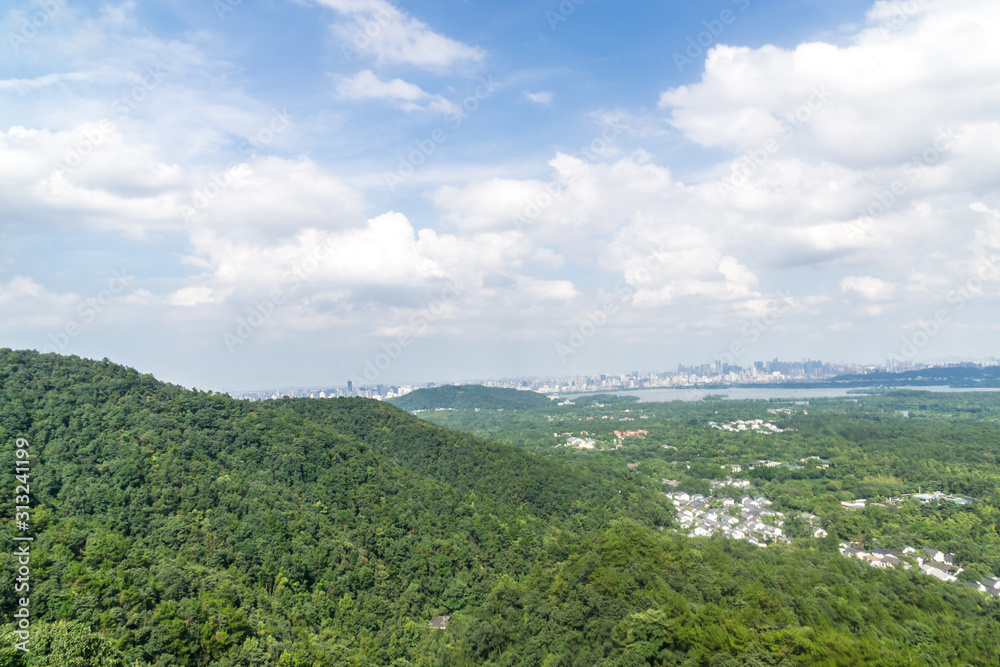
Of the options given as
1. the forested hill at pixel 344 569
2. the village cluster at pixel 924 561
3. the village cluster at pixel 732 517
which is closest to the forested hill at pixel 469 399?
the village cluster at pixel 732 517

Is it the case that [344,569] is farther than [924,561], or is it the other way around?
[924,561]

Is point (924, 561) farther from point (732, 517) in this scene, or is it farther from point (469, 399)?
point (469, 399)

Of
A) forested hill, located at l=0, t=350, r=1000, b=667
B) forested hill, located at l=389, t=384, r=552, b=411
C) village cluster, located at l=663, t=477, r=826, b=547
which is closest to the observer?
forested hill, located at l=0, t=350, r=1000, b=667

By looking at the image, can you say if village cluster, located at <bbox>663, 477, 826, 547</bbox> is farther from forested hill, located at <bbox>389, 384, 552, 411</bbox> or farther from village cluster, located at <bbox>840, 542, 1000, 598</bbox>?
forested hill, located at <bbox>389, 384, 552, 411</bbox>

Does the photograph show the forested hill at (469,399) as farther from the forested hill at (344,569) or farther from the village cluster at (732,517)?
the forested hill at (344,569)

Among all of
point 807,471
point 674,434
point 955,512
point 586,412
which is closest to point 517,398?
point 586,412

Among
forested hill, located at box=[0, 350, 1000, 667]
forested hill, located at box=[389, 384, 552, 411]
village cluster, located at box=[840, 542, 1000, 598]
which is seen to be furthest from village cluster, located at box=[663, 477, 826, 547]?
forested hill, located at box=[389, 384, 552, 411]

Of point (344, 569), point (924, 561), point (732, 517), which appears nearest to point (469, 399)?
point (732, 517)

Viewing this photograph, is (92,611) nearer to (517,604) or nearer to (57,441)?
(57,441)
